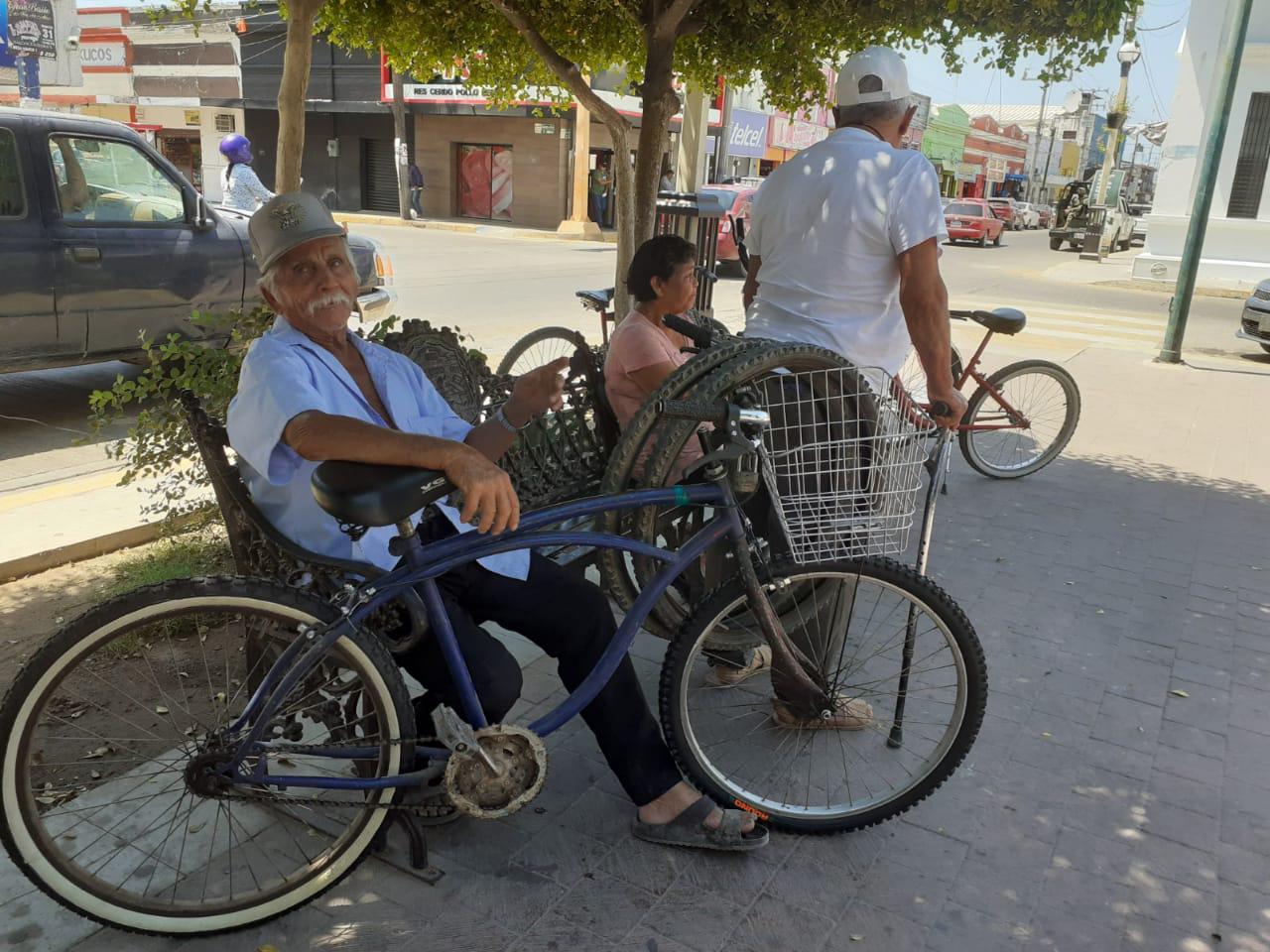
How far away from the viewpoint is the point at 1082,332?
45.5 ft

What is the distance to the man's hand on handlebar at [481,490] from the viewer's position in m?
2.10

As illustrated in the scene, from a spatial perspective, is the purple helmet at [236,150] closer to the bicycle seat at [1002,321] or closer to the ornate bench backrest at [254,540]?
the bicycle seat at [1002,321]

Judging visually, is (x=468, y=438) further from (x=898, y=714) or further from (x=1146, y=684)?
(x=1146, y=684)

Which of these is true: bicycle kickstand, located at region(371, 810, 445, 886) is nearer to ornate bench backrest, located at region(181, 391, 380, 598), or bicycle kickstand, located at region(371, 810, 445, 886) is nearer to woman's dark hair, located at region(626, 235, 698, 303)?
ornate bench backrest, located at region(181, 391, 380, 598)

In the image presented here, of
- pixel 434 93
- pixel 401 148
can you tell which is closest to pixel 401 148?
pixel 401 148

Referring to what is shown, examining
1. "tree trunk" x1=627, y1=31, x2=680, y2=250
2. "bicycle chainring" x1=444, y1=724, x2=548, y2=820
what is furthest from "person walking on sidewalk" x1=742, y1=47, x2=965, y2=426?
"tree trunk" x1=627, y1=31, x2=680, y2=250

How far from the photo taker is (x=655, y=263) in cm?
392

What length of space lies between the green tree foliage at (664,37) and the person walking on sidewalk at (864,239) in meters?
1.53

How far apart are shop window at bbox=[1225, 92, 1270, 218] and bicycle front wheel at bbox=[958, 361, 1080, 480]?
18126 mm

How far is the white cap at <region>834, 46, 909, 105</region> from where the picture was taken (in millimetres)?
3217

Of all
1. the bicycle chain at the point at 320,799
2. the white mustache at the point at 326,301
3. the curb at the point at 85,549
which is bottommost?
the curb at the point at 85,549

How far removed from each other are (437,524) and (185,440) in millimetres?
1465

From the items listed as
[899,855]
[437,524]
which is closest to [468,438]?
[437,524]

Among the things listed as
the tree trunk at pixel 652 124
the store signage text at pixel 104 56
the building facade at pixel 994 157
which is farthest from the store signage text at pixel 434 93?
the building facade at pixel 994 157
